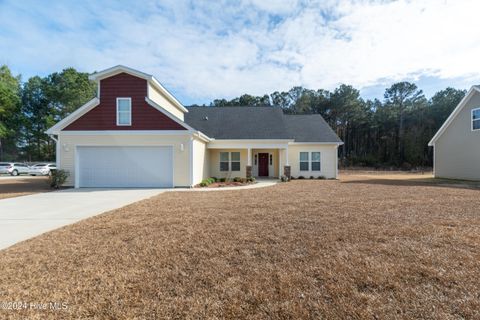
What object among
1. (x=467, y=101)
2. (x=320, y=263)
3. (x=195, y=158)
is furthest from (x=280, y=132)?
(x=320, y=263)

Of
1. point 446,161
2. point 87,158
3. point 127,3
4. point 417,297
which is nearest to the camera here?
point 417,297

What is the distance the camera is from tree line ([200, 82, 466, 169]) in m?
40.0

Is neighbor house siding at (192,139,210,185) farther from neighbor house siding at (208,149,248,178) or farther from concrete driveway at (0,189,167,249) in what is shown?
concrete driveway at (0,189,167,249)

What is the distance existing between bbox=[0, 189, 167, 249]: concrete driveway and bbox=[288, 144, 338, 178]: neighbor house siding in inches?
508

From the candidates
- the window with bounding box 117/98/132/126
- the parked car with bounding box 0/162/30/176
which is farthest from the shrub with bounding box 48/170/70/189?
the parked car with bounding box 0/162/30/176

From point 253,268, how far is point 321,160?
1695 centimetres

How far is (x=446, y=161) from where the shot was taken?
63.8 feet

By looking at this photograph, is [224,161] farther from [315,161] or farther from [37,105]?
[37,105]

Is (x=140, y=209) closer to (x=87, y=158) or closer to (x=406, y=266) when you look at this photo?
(x=406, y=266)

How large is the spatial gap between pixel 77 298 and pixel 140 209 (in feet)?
16.2

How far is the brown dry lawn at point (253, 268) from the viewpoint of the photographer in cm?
268

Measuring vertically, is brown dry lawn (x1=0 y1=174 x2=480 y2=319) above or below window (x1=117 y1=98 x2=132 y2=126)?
below

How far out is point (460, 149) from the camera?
1816cm

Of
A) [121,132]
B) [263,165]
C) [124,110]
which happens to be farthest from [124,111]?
[263,165]
